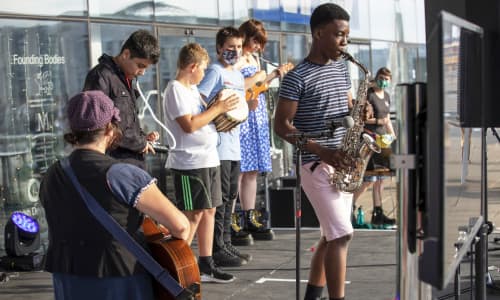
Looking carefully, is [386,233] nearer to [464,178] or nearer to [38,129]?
[38,129]

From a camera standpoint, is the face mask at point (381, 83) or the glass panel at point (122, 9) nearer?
the glass panel at point (122, 9)

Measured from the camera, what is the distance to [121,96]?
544cm

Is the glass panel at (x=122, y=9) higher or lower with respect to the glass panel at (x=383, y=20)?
lower

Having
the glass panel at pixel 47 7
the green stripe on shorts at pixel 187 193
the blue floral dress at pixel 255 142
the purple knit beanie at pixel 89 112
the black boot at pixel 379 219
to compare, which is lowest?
the black boot at pixel 379 219

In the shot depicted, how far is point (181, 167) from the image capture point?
6.14 metres

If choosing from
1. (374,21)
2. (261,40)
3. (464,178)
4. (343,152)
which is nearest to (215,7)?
(261,40)

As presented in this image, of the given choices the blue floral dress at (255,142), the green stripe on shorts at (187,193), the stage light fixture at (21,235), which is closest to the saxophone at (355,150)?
the green stripe on shorts at (187,193)

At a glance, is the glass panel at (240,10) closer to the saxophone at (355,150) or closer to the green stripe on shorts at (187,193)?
the green stripe on shorts at (187,193)

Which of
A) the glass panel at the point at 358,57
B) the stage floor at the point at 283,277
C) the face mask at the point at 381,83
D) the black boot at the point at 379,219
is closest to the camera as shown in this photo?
the stage floor at the point at 283,277

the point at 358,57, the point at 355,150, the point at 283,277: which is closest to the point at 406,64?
the point at 358,57

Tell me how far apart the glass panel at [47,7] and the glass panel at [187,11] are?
125cm

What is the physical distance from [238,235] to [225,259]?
1.04m

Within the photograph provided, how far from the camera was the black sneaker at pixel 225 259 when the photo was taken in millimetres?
7027

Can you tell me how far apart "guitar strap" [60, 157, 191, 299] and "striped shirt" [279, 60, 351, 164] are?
192 centimetres
